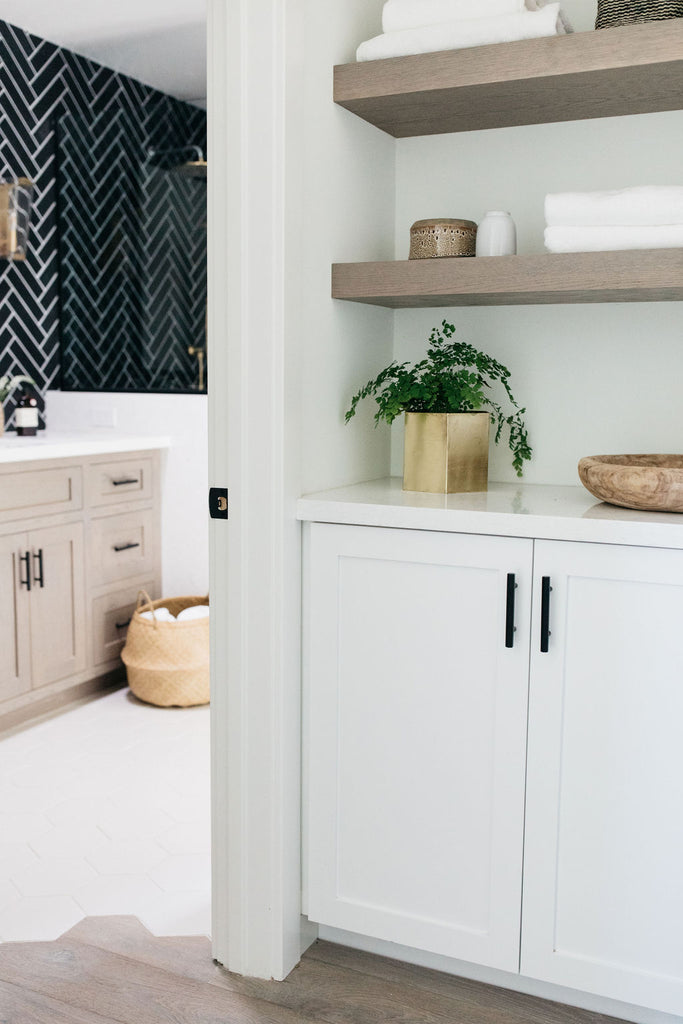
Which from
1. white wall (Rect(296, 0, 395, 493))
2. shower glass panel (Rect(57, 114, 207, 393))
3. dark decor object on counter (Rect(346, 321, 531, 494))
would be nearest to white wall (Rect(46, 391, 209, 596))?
shower glass panel (Rect(57, 114, 207, 393))

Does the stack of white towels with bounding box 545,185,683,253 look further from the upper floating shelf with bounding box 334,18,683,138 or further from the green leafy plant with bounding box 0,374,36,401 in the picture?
the green leafy plant with bounding box 0,374,36,401

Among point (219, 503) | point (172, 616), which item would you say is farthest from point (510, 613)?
point (172, 616)

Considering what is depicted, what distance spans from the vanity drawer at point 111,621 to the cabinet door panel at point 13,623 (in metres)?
0.35

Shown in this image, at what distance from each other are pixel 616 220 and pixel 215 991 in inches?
62.4

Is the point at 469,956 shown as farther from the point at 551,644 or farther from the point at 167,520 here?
the point at 167,520

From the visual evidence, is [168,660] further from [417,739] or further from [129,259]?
[129,259]

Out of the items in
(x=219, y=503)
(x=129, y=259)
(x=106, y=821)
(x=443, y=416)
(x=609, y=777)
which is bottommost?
(x=106, y=821)

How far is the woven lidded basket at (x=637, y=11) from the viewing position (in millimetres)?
1687

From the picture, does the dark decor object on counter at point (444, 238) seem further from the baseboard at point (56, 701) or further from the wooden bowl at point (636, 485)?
the baseboard at point (56, 701)

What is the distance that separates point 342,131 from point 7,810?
1.92 meters

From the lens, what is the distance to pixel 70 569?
3330 millimetres

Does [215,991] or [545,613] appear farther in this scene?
[215,991]

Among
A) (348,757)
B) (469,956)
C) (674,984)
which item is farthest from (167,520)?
(674,984)

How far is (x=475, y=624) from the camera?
1726 mm
